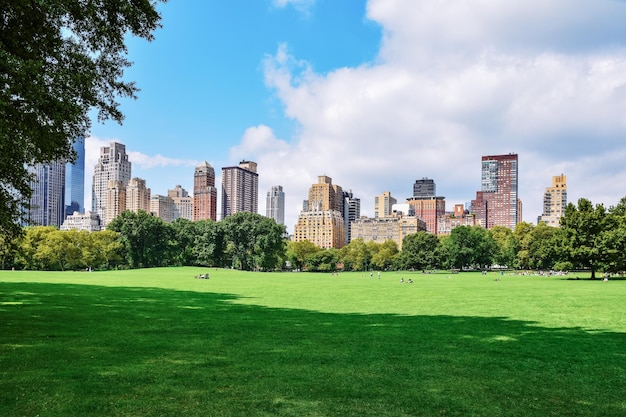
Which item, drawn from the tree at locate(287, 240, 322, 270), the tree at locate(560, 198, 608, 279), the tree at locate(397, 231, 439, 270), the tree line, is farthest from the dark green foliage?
the tree at locate(560, 198, 608, 279)

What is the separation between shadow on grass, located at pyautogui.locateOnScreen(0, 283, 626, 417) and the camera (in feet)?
29.0

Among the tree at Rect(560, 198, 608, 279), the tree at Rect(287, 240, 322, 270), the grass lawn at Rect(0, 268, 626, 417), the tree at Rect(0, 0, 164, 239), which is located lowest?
the tree at Rect(287, 240, 322, 270)

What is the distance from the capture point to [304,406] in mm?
8773

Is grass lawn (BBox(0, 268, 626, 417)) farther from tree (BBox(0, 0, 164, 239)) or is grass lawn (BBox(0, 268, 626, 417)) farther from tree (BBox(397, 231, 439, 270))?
tree (BBox(397, 231, 439, 270))

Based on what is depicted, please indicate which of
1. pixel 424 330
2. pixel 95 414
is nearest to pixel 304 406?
pixel 95 414

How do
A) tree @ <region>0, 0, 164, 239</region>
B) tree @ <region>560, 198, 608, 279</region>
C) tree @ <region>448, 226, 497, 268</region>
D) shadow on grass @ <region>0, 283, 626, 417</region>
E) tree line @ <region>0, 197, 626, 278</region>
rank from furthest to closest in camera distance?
tree @ <region>448, 226, 497, 268</region>, tree line @ <region>0, 197, 626, 278</region>, tree @ <region>560, 198, 608, 279</region>, tree @ <region>0, 0, 164, 239</region>, shadow on grass @ <region>0, 283, 626, 417</region>

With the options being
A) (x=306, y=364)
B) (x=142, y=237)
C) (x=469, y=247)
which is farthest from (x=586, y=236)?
(x=142, y=237)

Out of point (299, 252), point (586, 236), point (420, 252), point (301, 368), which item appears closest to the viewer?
point (301, 368)

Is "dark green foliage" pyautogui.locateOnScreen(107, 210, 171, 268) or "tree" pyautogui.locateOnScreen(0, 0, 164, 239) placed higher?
"tree" pyautogui.locateOnScreen(0, 0, 164, 239)

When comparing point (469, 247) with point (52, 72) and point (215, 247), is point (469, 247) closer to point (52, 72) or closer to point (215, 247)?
point (215, 247)

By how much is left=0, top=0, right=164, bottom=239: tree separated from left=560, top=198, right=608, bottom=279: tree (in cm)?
6708

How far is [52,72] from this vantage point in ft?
42.4

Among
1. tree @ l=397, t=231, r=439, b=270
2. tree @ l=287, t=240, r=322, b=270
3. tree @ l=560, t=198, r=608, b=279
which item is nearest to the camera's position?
tree @ l=560, t=198, r=608, b=279

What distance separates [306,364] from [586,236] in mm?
68518
